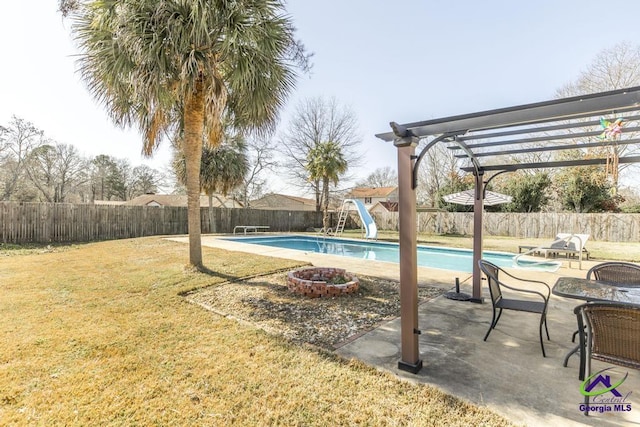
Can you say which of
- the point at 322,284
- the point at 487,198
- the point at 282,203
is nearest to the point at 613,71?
the point at 487,198

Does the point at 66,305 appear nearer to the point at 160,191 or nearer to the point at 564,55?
the point at 564,55

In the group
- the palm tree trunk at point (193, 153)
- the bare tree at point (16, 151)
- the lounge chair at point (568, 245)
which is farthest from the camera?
the bare tree at point (16, 151)

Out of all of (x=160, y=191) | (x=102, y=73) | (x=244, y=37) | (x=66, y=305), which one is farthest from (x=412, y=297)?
(x=160, y=191)

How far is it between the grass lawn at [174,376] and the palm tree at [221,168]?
1438 cm

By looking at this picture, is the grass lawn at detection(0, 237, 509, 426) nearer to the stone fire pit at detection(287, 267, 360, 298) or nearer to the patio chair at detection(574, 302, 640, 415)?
the patio chair at detection(574, 302, 640, 415)

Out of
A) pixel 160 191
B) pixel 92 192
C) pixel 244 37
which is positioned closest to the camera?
pixel 244 37

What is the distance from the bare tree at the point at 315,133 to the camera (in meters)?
24.6

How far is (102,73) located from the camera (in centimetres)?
545

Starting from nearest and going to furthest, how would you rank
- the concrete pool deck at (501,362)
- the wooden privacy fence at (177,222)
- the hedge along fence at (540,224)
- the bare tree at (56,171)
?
the concrete pool deck at (501,362)
the wooden privacy fence at (177,222)
the hedge along fence at (540,224)
the bare tree at (56,171)

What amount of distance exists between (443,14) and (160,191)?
39032mm

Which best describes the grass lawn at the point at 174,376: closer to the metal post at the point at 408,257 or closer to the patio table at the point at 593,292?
the metal post at the point at 408,257

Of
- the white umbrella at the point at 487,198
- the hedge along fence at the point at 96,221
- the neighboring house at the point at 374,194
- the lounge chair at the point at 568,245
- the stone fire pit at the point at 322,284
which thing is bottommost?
the stone fire pit at the point at 322,284

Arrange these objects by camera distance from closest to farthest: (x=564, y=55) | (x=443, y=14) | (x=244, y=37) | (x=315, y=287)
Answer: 1. (x=315, y=287)
2. (x=244, y=37)
3. (x=443, y=14)
4. (x=564, y=55)

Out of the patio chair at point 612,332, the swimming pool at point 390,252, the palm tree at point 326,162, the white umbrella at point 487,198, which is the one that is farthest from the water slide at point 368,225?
the patio chair at point 612,332
